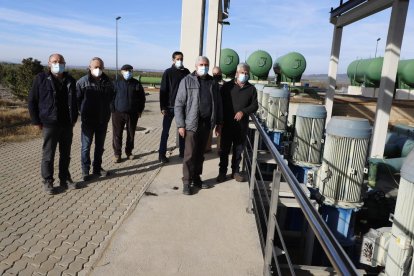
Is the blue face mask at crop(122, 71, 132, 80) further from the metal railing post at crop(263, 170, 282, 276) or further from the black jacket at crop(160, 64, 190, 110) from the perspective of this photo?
the metal railing post at crop(263, 170, 282, 276)

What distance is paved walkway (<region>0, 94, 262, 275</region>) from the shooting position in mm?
2939

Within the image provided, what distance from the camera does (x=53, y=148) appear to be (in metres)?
4.49

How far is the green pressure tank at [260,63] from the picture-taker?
20.7 metres

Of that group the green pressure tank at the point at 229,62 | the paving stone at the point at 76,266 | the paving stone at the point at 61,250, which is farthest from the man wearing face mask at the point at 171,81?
the green pressure tank at the point at 229,62

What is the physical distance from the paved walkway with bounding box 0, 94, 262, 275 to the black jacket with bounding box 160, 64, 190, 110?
1.17 m

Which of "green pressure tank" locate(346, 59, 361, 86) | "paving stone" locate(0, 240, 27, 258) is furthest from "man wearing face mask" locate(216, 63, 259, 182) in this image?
"green pressure tank" locate(346, 59, 361, 86)

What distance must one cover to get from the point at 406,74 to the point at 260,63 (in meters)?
7.69

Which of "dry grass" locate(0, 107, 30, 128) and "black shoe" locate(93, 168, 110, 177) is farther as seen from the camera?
"dry grass" locate(0, 107, 30, 128)

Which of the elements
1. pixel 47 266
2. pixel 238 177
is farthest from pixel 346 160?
pixel 47 266

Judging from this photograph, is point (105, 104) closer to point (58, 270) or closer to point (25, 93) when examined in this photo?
point (58, 270)

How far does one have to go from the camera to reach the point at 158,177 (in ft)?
17.3

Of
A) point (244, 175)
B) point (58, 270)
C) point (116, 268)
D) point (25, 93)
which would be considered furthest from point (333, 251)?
point (25, 93)

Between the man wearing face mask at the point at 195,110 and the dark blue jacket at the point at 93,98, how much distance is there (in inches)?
52.4

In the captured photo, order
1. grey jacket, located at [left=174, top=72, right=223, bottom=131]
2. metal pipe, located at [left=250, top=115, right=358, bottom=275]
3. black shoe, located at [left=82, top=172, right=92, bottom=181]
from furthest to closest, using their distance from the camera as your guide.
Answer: black shoe, located at [left=82, top=172, right=92, bottom=181] → grey jacket, located at [left=174, top=72, right=223, bottom=131] → metal pipe, located at [left=250, top=115, right=358, bottom=275]
